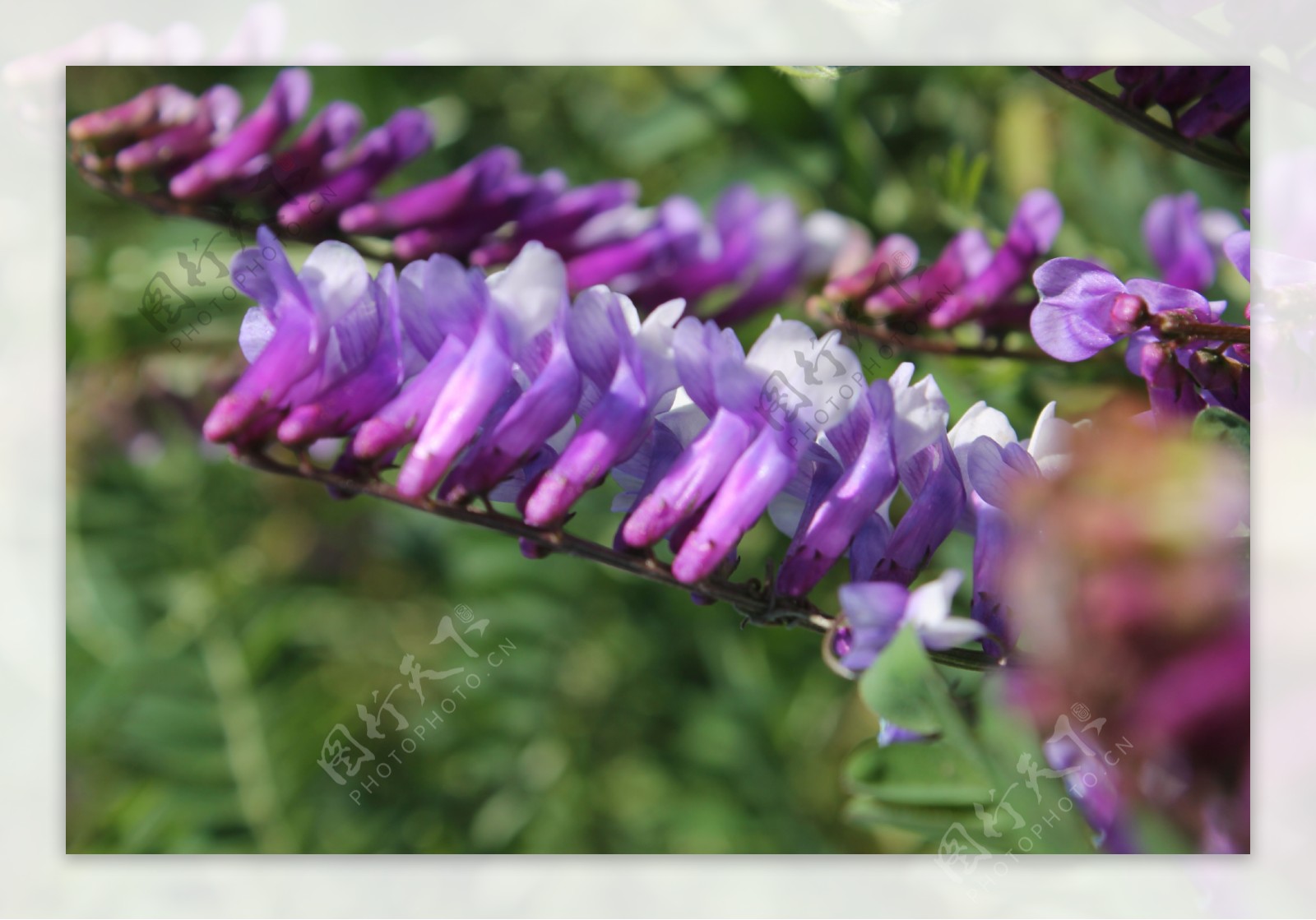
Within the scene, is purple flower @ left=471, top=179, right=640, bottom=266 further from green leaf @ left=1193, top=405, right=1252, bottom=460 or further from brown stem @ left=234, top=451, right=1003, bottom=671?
green leaf @ left=1193, top=405, right=1252, bottom=460

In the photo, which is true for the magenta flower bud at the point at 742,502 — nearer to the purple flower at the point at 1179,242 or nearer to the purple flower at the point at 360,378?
the purple flower at the point at 360,378

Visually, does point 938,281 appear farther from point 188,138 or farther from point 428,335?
point 188,138

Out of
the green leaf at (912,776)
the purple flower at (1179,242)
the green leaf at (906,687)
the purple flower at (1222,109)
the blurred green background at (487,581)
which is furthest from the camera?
the blurred green background at (487,581)

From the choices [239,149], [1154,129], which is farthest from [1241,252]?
[239,149]

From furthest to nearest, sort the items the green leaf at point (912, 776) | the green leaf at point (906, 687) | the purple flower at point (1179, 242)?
the purple flower at point (1179, 242) < the green leaf at point (912, 776) < the green leaf at point (906, 687)

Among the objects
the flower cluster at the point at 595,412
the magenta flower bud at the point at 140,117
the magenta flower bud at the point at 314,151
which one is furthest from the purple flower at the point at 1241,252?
the magenta flower bud at the point at 140,117

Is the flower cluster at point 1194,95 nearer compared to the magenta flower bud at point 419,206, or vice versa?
the flower cluster at point 1194,95

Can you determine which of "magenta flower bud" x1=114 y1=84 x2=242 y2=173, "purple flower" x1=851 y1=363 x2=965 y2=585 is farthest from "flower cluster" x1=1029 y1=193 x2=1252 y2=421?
"magenta flower bud" x1=114 y1=84 x2=242 y2=173
